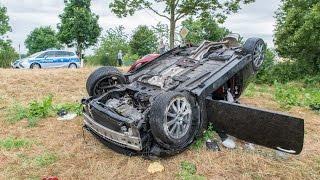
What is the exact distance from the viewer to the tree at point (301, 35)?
17.4 meters

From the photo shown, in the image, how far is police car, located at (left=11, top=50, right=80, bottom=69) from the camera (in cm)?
2056

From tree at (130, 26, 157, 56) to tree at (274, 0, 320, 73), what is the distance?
21.3 m

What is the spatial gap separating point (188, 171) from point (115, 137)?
113 cm

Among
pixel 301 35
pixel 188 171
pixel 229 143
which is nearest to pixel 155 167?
pixel 188 171

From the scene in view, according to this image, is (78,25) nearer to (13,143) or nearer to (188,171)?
(13,143)

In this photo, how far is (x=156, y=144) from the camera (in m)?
5.77

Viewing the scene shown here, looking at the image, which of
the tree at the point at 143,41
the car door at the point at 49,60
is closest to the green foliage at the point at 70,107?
the car door at the point at 49,60

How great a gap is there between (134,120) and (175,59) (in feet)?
8.62

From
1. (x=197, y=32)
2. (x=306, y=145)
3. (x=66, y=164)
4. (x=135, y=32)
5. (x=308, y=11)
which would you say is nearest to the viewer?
(x=66, y=164)

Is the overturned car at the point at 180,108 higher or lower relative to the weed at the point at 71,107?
higher

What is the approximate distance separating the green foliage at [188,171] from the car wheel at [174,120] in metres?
0.23

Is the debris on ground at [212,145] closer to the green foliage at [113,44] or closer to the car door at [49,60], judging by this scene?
the car door at [49,60]

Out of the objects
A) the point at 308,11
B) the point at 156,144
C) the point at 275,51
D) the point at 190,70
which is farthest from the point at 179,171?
the point at 275,51

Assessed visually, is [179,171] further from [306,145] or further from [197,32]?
[197,32]
